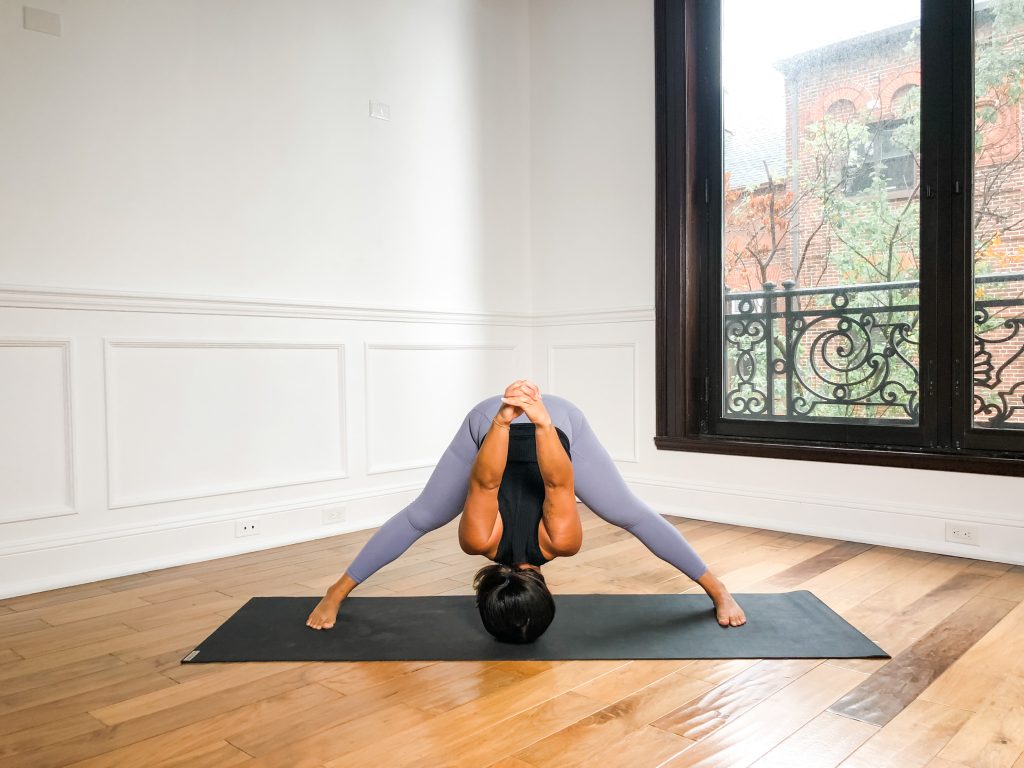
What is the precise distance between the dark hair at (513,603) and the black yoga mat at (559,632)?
0.08 m

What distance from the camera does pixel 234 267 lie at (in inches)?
131

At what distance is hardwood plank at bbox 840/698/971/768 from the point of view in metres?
1.54

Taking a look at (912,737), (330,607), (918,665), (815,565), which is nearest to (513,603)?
(330,607)

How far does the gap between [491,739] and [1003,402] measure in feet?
8.23

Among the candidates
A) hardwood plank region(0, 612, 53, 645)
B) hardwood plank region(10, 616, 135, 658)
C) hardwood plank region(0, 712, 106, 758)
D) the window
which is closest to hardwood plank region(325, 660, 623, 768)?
hardwood plank region(0, 712, 106, 758)

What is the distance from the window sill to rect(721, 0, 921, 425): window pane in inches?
5.9

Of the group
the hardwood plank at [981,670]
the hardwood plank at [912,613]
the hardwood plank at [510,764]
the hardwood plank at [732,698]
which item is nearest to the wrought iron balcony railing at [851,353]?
the hardwood plank at [912,613]

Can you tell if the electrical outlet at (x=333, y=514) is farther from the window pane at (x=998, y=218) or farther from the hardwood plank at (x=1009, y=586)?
the window pane at (x=998, y=218)

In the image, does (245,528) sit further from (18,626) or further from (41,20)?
(41,20)

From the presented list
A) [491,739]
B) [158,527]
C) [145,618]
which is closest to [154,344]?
[158,527]

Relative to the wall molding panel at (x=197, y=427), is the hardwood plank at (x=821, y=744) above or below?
below

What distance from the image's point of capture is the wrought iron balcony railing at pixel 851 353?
3074mm

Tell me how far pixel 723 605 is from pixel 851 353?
1.64 meters

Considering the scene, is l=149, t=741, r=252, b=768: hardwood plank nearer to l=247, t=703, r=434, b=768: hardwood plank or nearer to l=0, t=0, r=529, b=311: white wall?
l=247, t=703, r=434, b=768: hardwood plank
